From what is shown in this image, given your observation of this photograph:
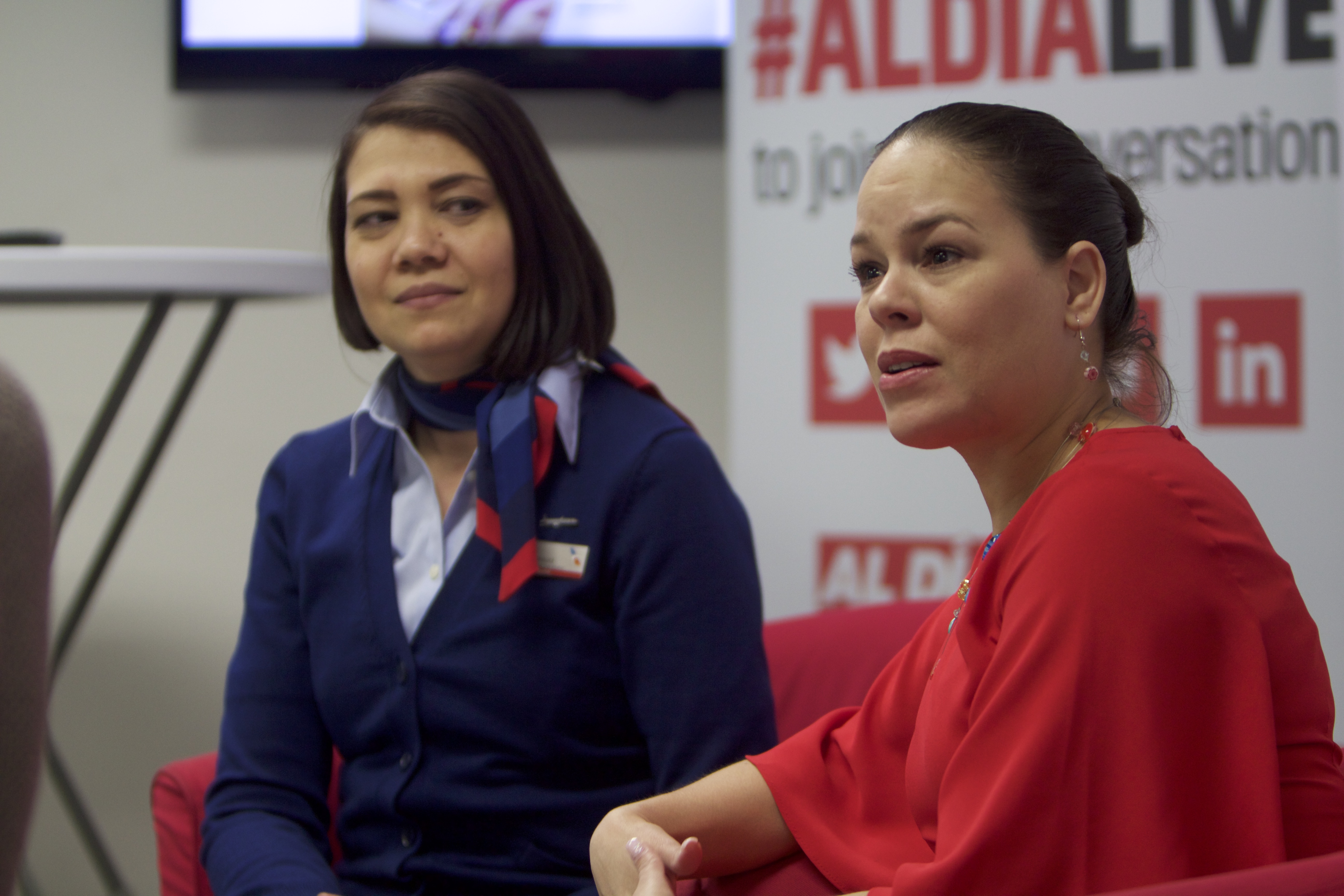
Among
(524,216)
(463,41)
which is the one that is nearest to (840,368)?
(524,216)

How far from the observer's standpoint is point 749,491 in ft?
6.99

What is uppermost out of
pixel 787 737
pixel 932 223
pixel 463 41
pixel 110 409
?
pixel 463 41

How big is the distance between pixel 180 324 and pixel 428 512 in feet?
5.37

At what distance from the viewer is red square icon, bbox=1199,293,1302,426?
1896 millimetres

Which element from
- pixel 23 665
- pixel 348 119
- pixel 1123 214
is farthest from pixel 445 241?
pixel 23 665

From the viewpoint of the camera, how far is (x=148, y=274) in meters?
1.60

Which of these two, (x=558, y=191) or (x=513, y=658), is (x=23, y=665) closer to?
(x=513, y=658)

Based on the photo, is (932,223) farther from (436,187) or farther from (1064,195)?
(436,187)

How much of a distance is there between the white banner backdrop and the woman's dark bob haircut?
0.74m

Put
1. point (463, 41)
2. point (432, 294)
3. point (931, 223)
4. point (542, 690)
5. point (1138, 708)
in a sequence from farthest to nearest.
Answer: point (463, 41) < point (432, 294) < point (542, 690) < point (931, 223) < point (1138, 708)

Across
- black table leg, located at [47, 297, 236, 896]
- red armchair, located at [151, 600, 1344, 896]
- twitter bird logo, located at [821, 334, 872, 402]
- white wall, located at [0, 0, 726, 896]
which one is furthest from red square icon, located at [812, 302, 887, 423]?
black table leg, located at [47, 297, 236, 896]

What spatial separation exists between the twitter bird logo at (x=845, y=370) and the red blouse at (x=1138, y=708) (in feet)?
4.10

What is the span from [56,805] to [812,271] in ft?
6.62

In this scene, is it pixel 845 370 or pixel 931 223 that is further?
pixel 845 370
